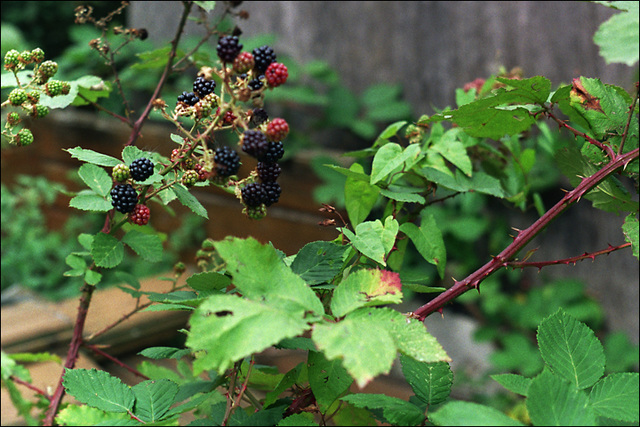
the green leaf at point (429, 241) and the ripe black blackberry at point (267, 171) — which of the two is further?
the green leaf at point (429, 241)

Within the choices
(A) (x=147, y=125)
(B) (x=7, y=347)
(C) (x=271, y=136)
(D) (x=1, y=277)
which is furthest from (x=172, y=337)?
(C) (x=271, y=136)

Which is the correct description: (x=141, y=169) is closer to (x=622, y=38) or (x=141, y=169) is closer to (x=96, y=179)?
(x=96, y=179)

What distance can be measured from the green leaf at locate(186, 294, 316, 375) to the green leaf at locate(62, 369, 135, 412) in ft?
0.57

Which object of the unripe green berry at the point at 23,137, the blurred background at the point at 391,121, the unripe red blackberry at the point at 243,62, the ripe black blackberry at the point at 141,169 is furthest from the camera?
the blurred background at the point at 391,121

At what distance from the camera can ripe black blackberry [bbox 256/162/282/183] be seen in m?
0.45

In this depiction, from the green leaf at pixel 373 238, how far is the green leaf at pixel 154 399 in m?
0.20

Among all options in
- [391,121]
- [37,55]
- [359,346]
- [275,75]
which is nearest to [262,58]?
[275,75]

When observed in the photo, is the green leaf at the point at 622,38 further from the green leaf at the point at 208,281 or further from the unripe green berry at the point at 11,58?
the unripe green berry at the point at 11,58

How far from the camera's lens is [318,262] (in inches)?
18.7

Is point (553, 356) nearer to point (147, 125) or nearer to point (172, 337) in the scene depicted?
point (172, 337)

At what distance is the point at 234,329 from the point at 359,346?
7cm

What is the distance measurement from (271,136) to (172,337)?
4.74ft

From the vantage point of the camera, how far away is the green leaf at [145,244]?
0.68m

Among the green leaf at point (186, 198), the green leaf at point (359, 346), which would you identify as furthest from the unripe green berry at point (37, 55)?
the green leaf at point (359, 346)
